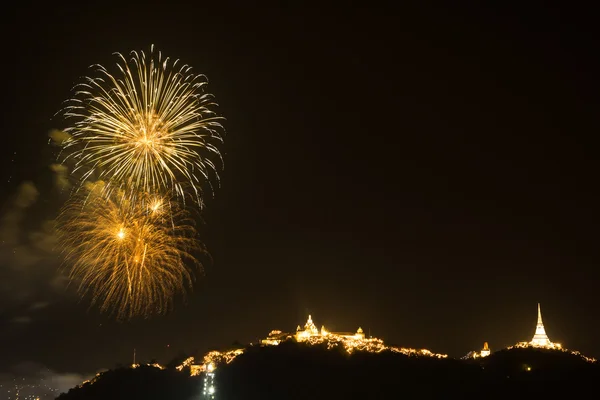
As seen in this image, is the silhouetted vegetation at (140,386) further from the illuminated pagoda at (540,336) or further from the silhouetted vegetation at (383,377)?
the illuminated pagoda at (540,336)

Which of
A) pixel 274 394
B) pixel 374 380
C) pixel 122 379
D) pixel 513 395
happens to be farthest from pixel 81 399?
pixel 513 395

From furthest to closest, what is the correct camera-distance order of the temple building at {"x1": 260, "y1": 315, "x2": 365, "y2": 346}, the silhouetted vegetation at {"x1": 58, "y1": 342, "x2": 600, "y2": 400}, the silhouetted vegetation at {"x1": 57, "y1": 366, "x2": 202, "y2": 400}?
the temple building at {"x1": 260, "y1": 315, "x2": 365, "y2": 346} < the silhouetted vegetation at {"x1": 57, "y1": 366, "x2": 202, "y2": 400} < the silhouetted vegetation at {"x1": 58, "y1": 342, "x2": 600, "y2": 400}

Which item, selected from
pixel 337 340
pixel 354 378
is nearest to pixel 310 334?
pixel 337 340

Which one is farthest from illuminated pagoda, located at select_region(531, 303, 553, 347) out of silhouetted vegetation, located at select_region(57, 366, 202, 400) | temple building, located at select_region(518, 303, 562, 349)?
silhouetted vegetation, located at select_region(57, 366, 202, 400)

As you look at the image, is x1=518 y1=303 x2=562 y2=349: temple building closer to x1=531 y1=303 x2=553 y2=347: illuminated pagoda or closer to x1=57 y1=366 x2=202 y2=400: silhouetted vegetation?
x1=531 y1=303 x2=553 y2=347: illuminated pagoda

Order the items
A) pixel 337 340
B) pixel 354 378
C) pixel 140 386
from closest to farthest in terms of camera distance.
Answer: pixel 354 378 < pixel 140 386 < pixel 337 340

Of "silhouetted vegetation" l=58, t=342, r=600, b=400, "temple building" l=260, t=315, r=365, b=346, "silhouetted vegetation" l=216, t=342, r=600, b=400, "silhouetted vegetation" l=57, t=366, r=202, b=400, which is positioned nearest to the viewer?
"silhouetted vegetation" l=216, t=342, r=600, b=400

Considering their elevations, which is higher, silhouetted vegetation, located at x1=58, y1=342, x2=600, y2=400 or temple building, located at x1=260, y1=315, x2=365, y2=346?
temple building, located at x1=260, y1=315, x2=365, y2=346

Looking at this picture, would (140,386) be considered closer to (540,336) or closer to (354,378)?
(354,378)
